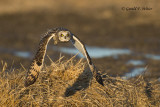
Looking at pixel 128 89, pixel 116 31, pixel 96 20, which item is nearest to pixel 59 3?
pixel 96 20

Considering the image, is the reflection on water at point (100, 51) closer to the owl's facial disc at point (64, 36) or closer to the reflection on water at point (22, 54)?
the reflection on water at point (22, 54)

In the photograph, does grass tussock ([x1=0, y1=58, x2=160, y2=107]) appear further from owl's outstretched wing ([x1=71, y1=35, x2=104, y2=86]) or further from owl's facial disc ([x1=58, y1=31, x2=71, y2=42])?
owl's facial disc ([x1=58, y1=31, x2=71, y2=42])

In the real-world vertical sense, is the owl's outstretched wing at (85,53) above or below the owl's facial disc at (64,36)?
below

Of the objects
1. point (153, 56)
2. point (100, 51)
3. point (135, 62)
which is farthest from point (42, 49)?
point (100, 51)

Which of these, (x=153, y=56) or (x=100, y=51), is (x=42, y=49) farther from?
(x=100, y=51)

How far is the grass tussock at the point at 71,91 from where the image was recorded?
6.10 metres

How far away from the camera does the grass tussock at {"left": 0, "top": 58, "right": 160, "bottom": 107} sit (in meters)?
6.10

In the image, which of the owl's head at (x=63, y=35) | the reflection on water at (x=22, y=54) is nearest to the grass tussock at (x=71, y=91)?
the owl's head at (x=63, y=35)

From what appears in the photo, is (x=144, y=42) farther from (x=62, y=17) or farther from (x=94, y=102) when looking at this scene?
(x=94, y=102)

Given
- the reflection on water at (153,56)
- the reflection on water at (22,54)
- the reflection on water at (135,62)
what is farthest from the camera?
the reflection on water at (22,54)

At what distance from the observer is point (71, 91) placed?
671cm

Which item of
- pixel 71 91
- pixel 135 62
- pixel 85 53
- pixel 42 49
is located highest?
pixel 42 49

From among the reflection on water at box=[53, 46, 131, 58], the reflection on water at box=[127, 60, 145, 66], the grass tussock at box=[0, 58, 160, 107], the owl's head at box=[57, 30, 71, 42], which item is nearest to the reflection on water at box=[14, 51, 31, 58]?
the reflection on water at box=[53, 46, 131, 58]

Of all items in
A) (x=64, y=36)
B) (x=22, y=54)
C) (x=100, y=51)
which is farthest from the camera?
(x=100, y=51)
